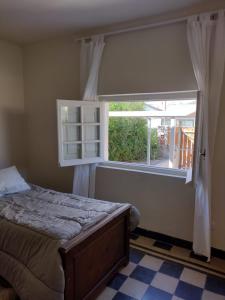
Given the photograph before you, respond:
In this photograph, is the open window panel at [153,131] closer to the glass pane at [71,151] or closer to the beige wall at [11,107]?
the glass pane at [71,151]

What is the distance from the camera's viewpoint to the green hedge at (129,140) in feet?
9.84

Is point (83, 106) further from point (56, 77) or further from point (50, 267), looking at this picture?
point (50, 267)

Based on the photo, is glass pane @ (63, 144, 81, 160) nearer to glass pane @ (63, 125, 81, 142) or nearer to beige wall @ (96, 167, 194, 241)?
glass pane @ (63, 125, 81, 142)

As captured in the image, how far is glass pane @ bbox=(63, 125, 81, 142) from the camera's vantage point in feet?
9.52

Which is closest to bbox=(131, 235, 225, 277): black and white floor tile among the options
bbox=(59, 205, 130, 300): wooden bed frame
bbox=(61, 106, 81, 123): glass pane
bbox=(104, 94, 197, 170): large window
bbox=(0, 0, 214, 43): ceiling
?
bbox=(59, 205, 130, 300): wooden bed frame

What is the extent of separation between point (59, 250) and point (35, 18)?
2.43 metres

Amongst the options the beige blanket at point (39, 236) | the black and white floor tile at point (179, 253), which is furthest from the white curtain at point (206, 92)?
the beige blanket at point (39, 236)

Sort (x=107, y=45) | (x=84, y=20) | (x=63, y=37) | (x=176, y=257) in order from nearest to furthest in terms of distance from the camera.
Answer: (x=176, y=257) < (x=84, y=20) < (x=107, y=45) < (x=63, y=37)

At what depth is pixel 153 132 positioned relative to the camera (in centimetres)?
297

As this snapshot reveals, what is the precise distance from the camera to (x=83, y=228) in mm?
1831

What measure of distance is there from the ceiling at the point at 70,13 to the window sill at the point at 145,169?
170cm

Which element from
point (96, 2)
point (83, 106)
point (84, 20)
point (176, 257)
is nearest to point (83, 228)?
point (176, 257)

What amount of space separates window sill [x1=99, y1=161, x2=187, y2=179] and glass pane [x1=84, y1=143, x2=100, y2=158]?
0.19 meters

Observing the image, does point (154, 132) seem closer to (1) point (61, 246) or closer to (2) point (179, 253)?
(2) point (179, 253)
